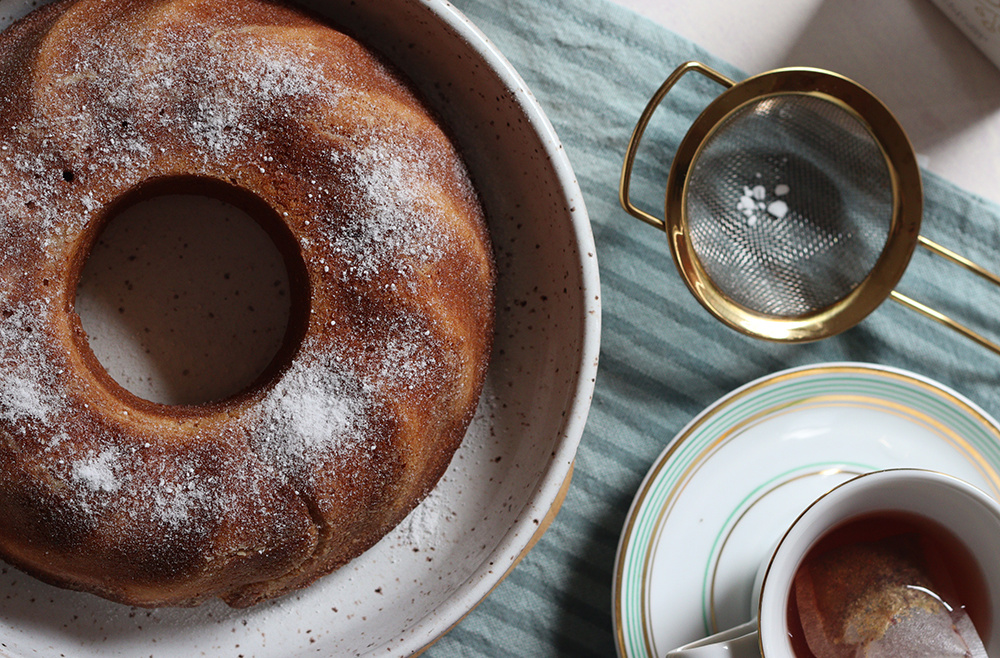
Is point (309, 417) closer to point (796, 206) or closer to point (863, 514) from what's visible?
point (863, 514)

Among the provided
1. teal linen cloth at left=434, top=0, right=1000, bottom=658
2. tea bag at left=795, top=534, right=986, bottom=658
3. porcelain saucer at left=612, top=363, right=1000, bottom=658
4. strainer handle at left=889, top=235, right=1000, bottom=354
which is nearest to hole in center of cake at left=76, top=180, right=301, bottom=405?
teal linen cloth at left=434, top=0, right=1000, bottom=658

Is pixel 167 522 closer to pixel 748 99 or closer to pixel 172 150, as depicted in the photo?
pixel 172 150

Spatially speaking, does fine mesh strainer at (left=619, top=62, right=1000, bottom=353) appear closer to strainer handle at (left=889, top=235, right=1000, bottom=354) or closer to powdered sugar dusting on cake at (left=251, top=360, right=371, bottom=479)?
strainer handle at (left=889, top=235, right=1000, bottom=354)

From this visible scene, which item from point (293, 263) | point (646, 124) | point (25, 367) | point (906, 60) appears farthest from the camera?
point (906, 60)

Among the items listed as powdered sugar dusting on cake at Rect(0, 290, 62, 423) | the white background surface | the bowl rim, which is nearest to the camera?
powdered sugar dusting on cake at Rect(0, 290, 62, 423)

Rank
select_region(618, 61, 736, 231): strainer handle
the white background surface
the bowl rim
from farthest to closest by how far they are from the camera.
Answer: the white background surface
select_region(618, 61, 736, 231): strainer handle
the bowl rim

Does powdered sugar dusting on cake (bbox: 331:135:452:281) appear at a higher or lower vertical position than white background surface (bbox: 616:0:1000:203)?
lower

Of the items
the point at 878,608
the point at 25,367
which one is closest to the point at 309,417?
the point at 25,367
